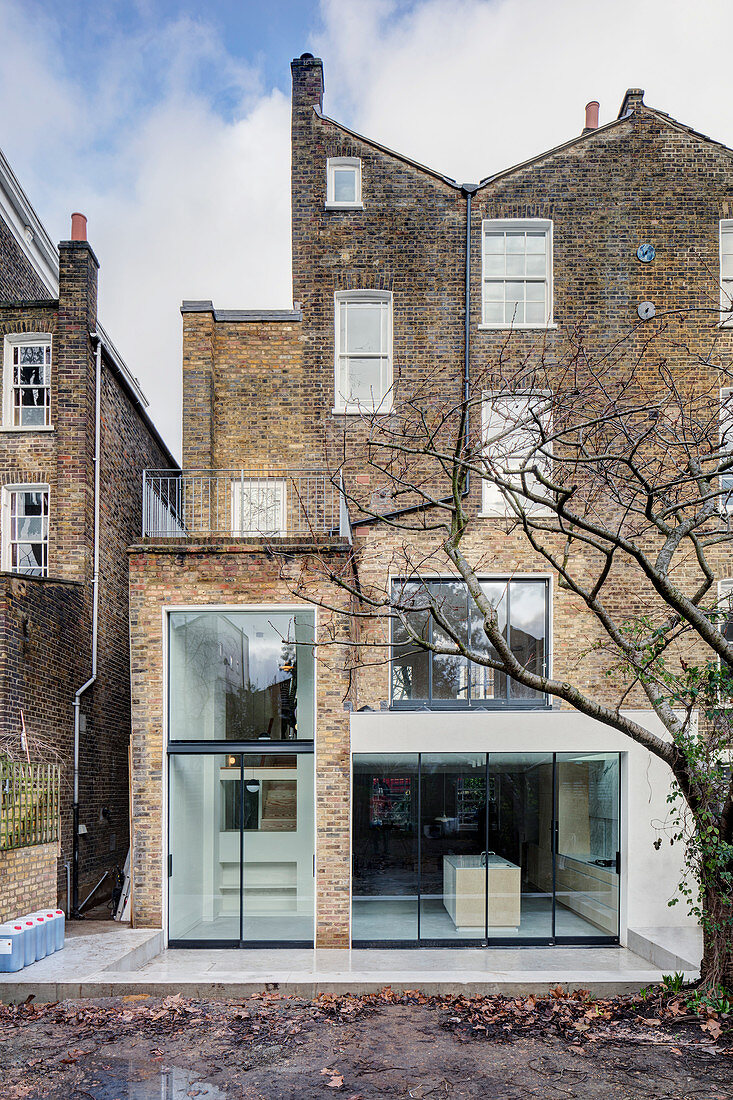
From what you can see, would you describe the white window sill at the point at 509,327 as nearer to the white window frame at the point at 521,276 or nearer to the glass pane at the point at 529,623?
the white window frame at the point at 521,276

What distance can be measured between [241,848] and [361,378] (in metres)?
7.45

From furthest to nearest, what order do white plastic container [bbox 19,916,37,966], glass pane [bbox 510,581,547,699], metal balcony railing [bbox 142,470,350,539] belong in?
metal balcony railing [bbox 142,470,350,539] < glass pane [bbox 510,581,547,699] < white plastic container [bbox 19,916,37,966]

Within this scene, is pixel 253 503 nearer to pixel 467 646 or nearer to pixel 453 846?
pixel 467 646

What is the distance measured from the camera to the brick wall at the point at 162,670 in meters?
10.5

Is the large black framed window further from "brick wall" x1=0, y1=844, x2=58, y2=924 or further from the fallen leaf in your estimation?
the fallen leaf

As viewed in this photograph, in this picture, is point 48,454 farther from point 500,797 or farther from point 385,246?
point 500,797

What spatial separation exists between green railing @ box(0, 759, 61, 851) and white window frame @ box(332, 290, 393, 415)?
6954 millimetres

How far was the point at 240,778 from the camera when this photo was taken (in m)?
10.9

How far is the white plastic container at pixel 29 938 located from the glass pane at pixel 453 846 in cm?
485

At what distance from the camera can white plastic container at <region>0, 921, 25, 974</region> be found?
846 centimetres

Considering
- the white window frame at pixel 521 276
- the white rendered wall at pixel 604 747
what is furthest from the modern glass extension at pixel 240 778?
the white window frame at pixel 521 276

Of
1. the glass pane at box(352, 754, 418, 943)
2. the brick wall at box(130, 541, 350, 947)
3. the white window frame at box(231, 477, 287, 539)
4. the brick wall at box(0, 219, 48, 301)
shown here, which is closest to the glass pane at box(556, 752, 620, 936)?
the glass pane at box(352, 754, 418, 943)

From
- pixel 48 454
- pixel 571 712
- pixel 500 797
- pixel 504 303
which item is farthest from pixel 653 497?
pixel 48 454

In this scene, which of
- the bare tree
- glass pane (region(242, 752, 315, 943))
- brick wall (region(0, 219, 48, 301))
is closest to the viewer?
glass pane (region(242, 752, 315, 943))
